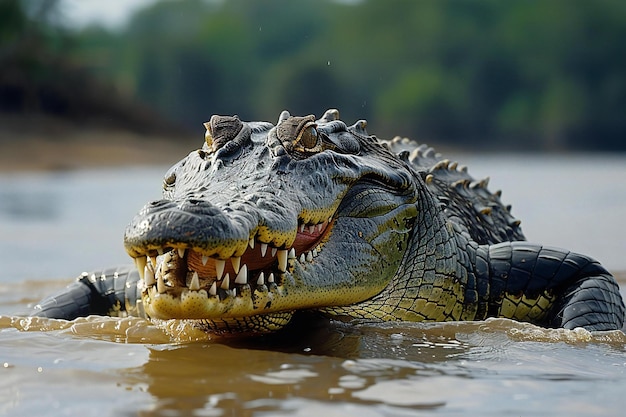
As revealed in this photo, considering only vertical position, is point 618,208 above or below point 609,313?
above

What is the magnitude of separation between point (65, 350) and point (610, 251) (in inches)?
216

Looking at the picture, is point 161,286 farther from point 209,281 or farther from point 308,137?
point 308,137

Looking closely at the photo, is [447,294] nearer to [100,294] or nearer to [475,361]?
[475,361]

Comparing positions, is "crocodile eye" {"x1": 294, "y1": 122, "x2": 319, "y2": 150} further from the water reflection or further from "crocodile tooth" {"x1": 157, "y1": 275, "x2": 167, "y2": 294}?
the water reflection

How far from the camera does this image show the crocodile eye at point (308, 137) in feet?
11.1

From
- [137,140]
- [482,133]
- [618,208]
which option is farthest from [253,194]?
[482,133]

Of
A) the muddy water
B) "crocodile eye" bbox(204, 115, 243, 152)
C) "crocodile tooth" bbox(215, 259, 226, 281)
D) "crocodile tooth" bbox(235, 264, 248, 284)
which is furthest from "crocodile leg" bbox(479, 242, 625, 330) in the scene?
"crocodile tooth" bbox(215, 259, 226, 281)

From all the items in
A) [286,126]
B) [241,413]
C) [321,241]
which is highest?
[286,126]

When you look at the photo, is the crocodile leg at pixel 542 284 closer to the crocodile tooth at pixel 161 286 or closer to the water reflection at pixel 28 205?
the crocodile tooth at pixel 161 286

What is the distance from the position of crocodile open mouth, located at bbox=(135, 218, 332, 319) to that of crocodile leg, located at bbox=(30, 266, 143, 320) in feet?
5.23

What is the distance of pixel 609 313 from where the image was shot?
3768 millimetres

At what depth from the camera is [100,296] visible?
14.7ft

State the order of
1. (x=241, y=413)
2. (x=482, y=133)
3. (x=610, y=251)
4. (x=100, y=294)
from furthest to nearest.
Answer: (x=482, y=133) → (x=610, y=251) → (x=100, y=294) → (x=241, y=413)

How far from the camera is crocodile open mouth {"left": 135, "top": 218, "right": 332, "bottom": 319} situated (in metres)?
2.63
